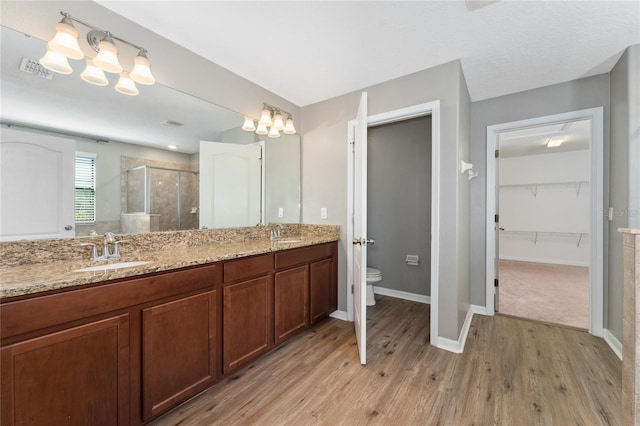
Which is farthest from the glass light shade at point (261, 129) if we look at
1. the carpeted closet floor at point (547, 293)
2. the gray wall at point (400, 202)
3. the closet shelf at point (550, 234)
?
the closet shelf at point (550, 234)

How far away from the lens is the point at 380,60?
7.24ft

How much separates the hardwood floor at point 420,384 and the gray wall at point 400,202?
1.15m

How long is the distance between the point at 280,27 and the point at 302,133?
1403mm

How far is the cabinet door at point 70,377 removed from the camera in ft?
3.18

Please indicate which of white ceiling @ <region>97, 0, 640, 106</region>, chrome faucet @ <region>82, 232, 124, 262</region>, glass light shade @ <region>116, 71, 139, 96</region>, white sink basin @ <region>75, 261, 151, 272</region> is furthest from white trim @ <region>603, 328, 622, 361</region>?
glass light shade @ <region>116, 71, 139, 96</region>

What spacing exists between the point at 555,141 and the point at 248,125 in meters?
5.54

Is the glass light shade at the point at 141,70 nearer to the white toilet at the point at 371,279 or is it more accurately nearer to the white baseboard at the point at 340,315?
the white baseboard at the point at 340,315

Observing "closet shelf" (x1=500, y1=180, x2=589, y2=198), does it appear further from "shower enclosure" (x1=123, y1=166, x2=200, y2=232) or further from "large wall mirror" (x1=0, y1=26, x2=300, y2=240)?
"shower enclosure" (x1=123, y1=166, x2=200, y2=232)

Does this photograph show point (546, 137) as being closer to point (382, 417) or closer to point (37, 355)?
point (382, 417)

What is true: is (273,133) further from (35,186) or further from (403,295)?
(403,295)

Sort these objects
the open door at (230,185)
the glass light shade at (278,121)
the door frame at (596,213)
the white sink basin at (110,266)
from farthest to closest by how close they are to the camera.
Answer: the glass light shade at (278,121)
the door frame at (596,213)
the open door at (230,185)
the white sink basin at (110,266)

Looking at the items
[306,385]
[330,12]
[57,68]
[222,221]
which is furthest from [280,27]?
[306,385]

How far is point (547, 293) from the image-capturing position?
3.78 m

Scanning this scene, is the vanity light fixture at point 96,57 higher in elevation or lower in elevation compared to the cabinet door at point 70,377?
higher
